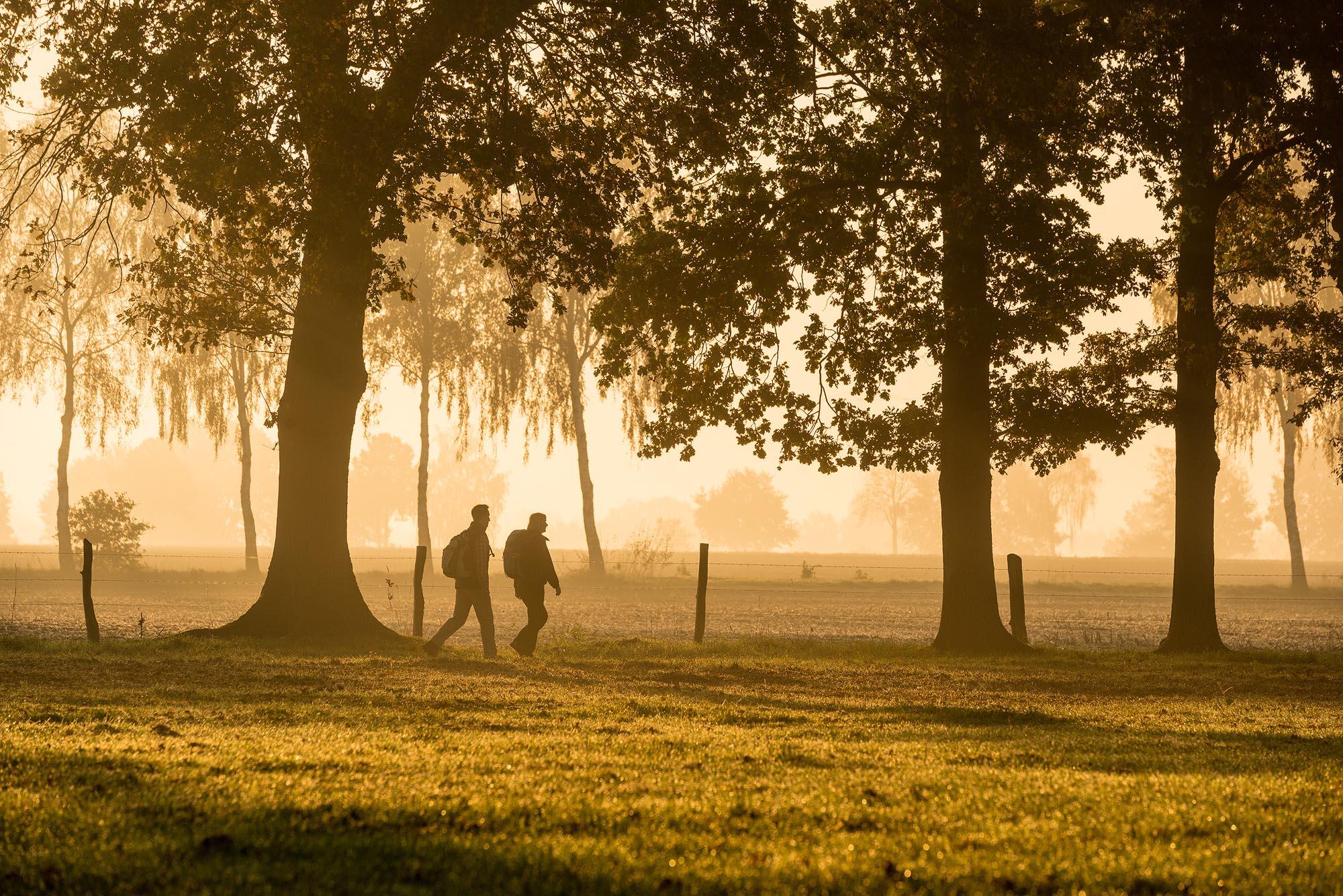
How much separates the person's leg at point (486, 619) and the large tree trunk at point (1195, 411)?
979 cm

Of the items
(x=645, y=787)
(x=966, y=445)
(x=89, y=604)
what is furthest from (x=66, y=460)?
(x=645, y=787)

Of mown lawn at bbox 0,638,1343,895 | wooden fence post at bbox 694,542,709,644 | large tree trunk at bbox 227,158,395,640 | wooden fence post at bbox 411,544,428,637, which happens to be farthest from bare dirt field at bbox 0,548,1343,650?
mown lawn at bbox 0,638,1343,895

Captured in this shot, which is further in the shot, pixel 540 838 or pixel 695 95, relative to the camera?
pixel 695 95

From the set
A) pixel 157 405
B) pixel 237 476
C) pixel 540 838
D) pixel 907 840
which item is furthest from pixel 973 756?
pixel 237 476

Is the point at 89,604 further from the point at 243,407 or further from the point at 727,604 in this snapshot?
the point at 243,407

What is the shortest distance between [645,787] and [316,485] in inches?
486

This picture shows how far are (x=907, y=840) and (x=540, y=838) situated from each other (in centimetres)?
148

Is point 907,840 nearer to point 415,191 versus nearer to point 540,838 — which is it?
point 540,838

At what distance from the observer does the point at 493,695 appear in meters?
11.5

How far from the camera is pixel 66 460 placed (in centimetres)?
4844

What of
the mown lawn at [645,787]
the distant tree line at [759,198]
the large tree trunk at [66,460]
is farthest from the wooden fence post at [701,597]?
the large tree trunk at [66,460]

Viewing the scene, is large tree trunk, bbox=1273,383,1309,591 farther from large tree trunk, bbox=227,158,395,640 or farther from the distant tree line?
large tree trunk, bbox=227,158,395,640

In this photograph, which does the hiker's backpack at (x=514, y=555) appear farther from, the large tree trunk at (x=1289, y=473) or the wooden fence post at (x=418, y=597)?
the large tree trunk at (x=1289, y=473)

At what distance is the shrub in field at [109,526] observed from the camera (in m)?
43.0
